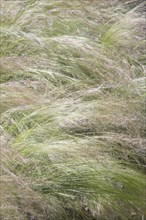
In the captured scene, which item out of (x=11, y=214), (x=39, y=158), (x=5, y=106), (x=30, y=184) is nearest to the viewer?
(x=11, y=214)

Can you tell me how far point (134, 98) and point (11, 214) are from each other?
0.99 metres

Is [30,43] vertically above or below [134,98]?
above

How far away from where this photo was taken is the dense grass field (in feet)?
6.26

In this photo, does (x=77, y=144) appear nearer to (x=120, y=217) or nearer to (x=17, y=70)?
(x=120, y=217)

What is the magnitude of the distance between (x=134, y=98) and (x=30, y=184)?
2.63 ft

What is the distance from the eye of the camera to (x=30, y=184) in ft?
6.18

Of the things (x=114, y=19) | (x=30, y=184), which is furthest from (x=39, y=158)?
(x=114, y=19)

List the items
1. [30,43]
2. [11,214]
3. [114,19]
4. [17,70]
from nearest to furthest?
[11,214] → [17,70] → [30,43] → [114,19]

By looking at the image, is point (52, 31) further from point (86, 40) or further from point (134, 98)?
point (134, 98)

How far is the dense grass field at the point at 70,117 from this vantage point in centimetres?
191

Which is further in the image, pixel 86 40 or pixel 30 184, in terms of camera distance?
pixel 86 40

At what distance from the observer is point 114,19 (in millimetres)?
3438

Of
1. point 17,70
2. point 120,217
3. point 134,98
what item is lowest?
point 120,217

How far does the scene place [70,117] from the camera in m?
2.19
